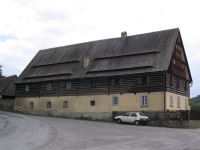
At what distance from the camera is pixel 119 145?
687 inches

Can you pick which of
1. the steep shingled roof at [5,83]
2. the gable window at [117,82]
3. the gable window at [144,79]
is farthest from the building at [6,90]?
the gable window at [144,79]

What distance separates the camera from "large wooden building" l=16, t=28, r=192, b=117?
39.6 m

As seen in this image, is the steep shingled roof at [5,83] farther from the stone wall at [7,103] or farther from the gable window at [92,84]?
the gable window at [92,84]

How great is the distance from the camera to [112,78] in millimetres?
42719

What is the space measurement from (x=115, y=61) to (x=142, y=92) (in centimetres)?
669

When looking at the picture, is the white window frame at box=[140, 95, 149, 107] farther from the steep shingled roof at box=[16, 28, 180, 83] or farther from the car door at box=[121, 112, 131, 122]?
the car door at box=[121, 112, 131, 122]

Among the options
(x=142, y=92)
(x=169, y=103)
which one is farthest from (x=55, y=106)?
(x=169, y=103)

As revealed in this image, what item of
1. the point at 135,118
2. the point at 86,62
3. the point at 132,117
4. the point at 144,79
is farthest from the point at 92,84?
the point at 135,118

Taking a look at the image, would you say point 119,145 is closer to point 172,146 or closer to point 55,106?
point 172,146

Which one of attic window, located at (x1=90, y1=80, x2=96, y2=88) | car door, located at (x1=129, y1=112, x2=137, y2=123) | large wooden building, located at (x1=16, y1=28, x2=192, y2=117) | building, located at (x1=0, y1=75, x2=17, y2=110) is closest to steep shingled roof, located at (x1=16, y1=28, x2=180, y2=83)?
large wooden building, located at (x1=16, y1=28, x2=192, y2=117)

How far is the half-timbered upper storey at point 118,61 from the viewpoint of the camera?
1591 inches

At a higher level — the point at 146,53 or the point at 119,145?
the point at 146,53

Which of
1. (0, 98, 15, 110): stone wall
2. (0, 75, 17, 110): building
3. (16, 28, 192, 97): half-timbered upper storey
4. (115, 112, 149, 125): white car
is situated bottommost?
(115, 112, 149, 125): white car

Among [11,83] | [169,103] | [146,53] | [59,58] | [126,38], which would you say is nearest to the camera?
[169,103]
